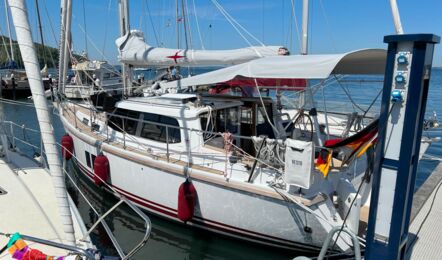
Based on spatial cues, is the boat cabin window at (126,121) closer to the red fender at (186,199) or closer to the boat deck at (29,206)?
the boat deck at (29,206)

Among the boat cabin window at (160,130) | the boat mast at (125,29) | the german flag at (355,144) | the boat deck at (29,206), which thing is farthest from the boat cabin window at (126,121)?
the german flag at (355,144)

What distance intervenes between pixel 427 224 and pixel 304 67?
3.07 m

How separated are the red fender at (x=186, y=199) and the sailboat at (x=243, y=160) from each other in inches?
0.7

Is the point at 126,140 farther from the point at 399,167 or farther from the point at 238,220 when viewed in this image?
the point at 399,167

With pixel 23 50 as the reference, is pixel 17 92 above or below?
below

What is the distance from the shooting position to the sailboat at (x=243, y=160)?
4.97m

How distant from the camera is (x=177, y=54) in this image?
7.99 m

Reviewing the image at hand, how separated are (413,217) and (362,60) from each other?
8.58 feet

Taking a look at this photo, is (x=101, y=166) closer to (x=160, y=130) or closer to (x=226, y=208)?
(x=160, y=130)

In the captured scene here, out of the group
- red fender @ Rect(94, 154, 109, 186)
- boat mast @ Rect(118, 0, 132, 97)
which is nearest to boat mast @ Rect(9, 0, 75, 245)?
red fender @ Rect(94, 154, 109, 186)

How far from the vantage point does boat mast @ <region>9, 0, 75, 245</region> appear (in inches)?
103

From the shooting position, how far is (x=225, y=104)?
7090 mm

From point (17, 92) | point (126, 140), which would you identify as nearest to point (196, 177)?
point (126, 140)

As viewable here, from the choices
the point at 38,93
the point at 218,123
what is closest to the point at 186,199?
the point at 218,123
